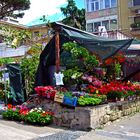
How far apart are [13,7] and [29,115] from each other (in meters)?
26.8

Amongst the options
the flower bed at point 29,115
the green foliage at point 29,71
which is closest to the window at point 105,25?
the green foliage at point 29,71

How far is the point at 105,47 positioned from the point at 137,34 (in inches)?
964

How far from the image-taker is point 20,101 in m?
14.5

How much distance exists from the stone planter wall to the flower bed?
0.28 m

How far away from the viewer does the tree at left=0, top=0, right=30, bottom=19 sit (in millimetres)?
34906

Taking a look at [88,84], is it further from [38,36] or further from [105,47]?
[38,36]

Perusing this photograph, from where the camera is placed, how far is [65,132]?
9.91 metres

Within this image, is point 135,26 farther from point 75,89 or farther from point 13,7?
point 75,89

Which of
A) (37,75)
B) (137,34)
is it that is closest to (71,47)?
(37,75)

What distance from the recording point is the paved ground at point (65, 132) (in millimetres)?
9250

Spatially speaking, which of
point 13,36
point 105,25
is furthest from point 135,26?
point 13,36

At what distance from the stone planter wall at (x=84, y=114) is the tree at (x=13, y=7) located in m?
24.3

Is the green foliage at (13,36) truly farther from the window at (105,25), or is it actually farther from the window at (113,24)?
the window at (113,24)

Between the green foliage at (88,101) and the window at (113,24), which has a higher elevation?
the window at (113,24)
